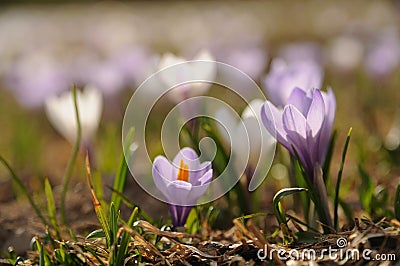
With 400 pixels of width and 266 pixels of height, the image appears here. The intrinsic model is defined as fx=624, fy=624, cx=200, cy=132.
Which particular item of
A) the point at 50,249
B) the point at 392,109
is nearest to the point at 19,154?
the point at 50,249

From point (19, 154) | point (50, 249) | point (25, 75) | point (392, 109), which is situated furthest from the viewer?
point (25, 75)

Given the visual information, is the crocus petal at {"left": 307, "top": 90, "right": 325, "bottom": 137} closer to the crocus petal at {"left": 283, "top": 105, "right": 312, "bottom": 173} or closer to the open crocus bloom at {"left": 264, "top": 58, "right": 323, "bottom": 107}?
the crocus petal at {"left": 283, "top": 105, "right": 312, "bottom": 173}

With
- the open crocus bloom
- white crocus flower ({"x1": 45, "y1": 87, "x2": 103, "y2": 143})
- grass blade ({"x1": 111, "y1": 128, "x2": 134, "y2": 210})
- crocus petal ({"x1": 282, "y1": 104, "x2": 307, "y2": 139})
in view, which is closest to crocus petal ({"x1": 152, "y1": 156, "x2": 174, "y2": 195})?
grass blade ({"x1": 111, "y1": 128, "x2": 134, "y2": 210})

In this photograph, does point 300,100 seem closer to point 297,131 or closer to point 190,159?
point 297,131

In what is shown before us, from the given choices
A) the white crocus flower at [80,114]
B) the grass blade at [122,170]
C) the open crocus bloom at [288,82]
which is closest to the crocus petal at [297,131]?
the open crocus bloom at [288,82]

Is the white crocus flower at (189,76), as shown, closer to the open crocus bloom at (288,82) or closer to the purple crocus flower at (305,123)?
the open crocus bloom at (288,82)

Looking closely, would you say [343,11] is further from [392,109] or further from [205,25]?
[392,109]

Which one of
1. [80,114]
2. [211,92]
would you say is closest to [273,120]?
[80,114]
